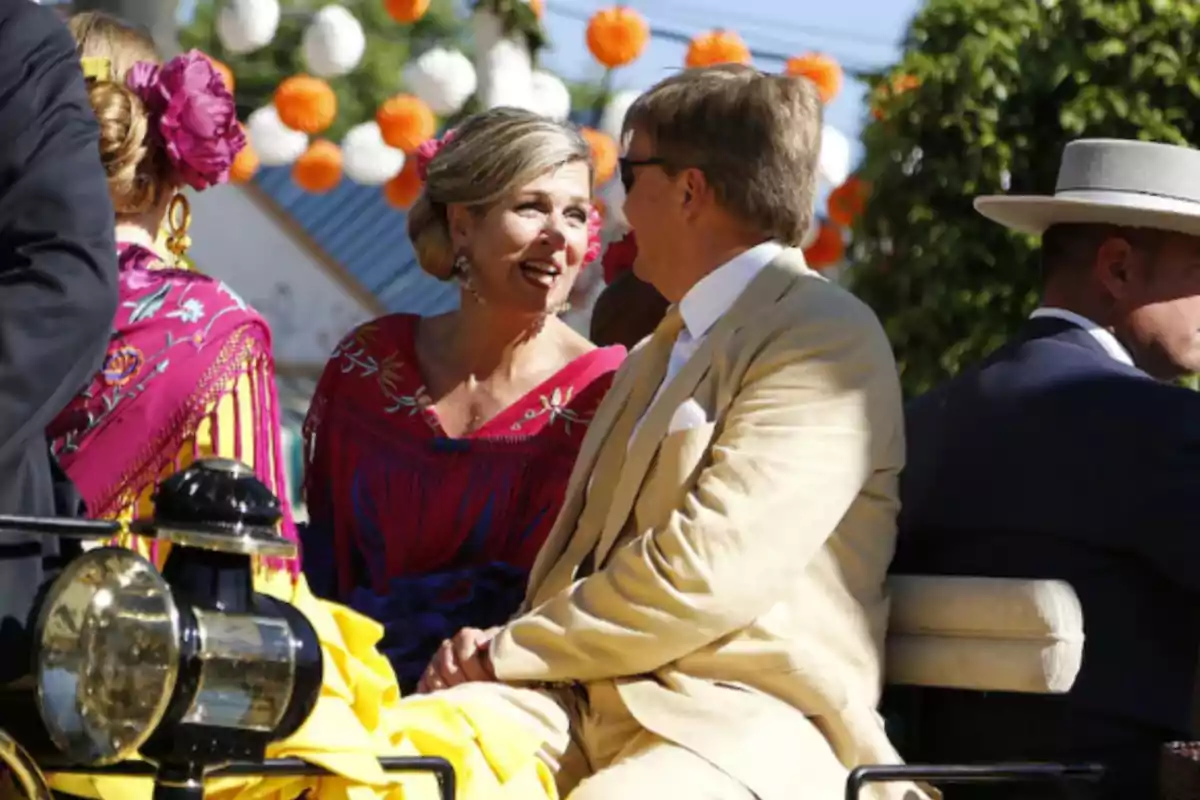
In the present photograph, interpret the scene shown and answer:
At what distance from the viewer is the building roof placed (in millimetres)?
20953

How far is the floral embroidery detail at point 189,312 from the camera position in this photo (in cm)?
349

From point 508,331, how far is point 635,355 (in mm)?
542

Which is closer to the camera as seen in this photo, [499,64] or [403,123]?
[499,64]

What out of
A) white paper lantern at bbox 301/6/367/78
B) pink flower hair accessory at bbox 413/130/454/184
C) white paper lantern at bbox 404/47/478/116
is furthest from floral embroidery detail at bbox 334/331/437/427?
white paper lantern at bbox 301/6/367/78

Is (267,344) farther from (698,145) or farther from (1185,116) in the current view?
(1185,116)

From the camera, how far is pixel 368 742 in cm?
284

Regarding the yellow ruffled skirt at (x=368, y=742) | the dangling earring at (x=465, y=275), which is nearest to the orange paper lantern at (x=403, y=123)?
the dangling earring at (x=465, y=275)

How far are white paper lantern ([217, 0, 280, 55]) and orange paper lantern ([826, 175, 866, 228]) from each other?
9.04ft

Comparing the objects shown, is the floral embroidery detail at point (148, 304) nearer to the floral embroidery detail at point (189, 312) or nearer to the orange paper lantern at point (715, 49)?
the floral embroidery detail at point (189, 312)

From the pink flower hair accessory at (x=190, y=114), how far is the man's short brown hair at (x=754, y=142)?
796mm

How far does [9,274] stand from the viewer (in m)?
2.64

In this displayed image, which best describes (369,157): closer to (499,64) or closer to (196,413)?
(499,64)

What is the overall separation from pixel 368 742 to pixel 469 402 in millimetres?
1728

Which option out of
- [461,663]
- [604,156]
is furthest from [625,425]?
[604,156]
